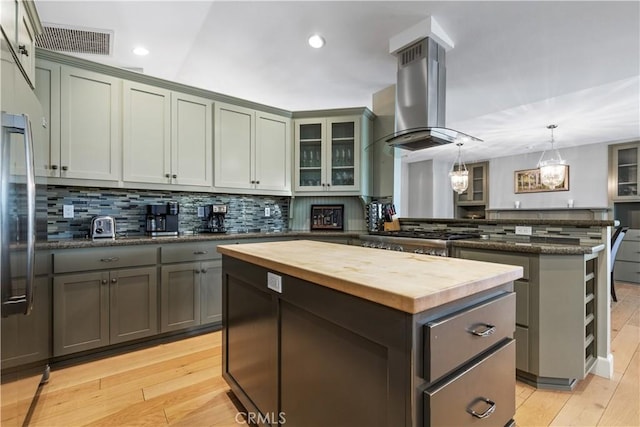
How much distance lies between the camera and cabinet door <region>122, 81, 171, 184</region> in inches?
106

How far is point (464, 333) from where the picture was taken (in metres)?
0.89

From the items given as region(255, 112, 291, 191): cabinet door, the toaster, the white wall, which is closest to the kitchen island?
the toaster

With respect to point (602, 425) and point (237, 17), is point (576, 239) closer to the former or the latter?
point (602, 425)

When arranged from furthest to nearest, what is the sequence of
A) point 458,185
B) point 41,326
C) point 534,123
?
point 458,185, point 534,123, point 41,326

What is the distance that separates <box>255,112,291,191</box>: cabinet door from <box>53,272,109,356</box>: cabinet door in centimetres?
181

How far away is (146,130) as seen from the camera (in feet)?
9.20

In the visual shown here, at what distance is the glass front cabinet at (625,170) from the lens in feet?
17.5

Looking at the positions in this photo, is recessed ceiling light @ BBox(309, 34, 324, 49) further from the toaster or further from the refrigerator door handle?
the toaster

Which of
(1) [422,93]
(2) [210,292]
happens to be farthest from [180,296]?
(1) [422,93]

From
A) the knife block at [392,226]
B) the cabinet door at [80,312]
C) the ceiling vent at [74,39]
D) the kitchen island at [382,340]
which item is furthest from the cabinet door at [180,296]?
the knife block at [392,226]

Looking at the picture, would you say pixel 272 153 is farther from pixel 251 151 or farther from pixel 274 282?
pixel 274 282

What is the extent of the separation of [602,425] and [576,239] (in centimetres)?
119

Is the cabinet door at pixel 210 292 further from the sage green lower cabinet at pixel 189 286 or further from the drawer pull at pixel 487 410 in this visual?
the drawer pull at pixel 487 410

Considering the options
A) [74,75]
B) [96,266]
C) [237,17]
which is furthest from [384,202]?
[74,75]
